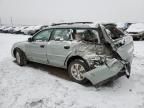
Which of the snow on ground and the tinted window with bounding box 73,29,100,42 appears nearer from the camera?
the snow on ground

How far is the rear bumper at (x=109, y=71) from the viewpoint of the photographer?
419 cm

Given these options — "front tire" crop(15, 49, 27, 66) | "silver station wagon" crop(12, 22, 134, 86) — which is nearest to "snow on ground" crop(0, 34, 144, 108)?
"silver station wagon" crop(12, 22, 134, 86)

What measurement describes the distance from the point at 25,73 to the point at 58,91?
198 centimetres

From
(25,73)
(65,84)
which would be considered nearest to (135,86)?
(65,84)

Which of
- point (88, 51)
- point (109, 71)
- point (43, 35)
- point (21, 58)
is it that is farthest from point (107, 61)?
point (21, 58)

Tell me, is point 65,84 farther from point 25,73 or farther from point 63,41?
point 25,73

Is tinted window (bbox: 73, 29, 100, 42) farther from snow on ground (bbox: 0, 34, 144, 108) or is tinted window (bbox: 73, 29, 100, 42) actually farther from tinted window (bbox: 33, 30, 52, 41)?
snow on ground (bbox: 0, 34, 144, 108)

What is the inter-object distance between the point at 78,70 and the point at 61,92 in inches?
31.8

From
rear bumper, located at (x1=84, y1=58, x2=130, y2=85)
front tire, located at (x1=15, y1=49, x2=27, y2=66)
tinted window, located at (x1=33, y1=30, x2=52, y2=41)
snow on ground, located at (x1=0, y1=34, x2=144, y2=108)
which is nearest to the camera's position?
snow on ground, located at (x1=0, y1=34, x2=144, y2=108)

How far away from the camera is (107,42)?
4.36 metres

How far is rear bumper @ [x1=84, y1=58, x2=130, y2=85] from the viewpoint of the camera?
419 centimetres

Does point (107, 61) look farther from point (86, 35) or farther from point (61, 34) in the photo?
point (61, 34)

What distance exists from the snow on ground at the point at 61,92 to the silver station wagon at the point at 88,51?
14.8 inches

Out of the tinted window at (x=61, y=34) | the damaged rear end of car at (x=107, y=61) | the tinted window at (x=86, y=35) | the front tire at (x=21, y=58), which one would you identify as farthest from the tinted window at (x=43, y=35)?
the damaged rear end of car at (x=107, y=61)
